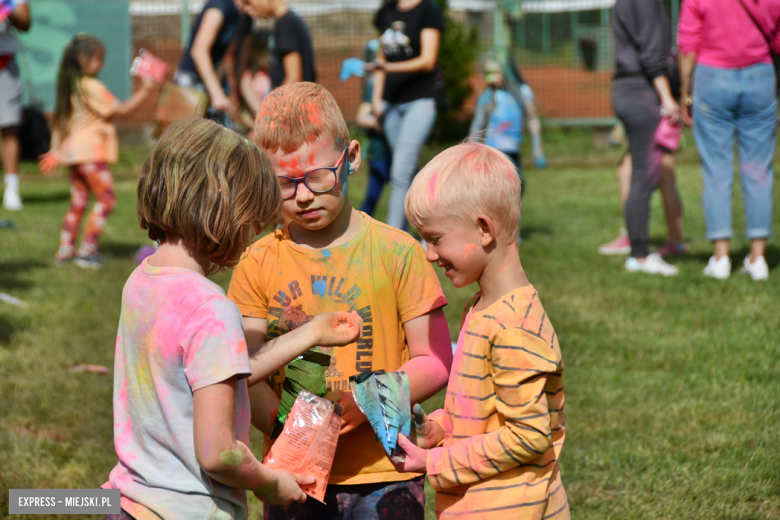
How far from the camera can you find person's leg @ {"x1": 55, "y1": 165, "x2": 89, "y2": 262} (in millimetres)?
7039

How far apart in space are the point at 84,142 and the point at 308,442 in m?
5.90

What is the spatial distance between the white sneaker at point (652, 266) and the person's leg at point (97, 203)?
14.3 ft

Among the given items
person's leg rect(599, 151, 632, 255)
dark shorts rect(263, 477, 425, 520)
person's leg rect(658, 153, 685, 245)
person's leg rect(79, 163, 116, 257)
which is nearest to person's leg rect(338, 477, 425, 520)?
dark shorts rect(263, 477, 425, 520)

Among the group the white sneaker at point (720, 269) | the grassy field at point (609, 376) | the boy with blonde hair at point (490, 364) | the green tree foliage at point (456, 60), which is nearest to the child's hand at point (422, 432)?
Result: the boy with blonde hair at point (490, 364)

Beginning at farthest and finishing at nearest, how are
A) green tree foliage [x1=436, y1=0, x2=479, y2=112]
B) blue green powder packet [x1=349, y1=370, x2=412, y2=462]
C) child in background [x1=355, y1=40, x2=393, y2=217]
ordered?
green tree foliage [x1=436, y1=0, x2=479, y2=112] < child in background [x1=355, y1=40, x2=393, y2=217] < blue green powder packet [x1=349, y1=370, x2=412, y2=462]

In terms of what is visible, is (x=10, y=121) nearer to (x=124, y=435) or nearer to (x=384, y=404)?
(x=124, y=435)

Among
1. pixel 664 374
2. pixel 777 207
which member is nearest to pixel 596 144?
pixel 777 207

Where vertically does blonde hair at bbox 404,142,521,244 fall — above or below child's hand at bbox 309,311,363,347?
above

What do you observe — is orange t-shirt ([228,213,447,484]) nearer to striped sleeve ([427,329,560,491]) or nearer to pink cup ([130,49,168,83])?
striped sleeve ([427,329,560,491])

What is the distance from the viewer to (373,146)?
736cm

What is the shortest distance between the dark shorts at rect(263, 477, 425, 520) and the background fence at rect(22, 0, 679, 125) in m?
13.7

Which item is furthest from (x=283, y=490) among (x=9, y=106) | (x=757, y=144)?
(x=9, y=106)

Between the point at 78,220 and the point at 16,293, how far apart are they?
1248 mm

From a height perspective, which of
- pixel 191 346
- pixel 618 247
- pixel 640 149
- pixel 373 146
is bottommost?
pixel 618 247
